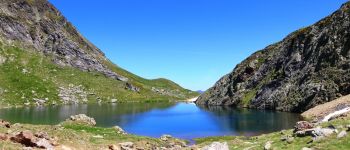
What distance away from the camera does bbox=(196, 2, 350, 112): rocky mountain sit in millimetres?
106812

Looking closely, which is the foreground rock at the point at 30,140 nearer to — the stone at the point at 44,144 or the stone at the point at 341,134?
the stone at the point at 44,144

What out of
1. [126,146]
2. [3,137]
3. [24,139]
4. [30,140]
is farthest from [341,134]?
[3,137]

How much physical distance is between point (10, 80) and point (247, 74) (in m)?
107

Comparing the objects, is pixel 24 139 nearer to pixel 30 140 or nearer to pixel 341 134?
pixel 30 140

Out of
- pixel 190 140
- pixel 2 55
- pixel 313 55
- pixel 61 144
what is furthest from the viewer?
pixel 2 55

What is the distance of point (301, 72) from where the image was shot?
12619 centimetres

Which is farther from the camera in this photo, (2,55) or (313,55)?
(2,55)

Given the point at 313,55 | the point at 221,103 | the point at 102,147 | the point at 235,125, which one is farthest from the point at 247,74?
the point at 102,147

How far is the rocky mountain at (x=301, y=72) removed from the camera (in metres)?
107

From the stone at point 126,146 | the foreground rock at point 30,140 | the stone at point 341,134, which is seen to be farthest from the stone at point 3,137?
the stone at point 341,134

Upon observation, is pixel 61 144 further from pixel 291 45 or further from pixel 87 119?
pixel 291 45

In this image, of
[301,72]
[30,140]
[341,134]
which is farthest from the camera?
[301,72]

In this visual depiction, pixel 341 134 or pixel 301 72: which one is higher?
pixel 301 72

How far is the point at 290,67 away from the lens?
13712 cm
